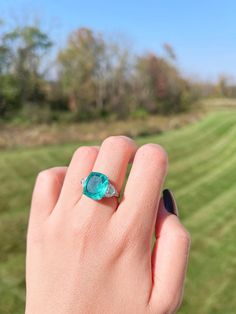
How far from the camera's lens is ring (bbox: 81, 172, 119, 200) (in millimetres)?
659

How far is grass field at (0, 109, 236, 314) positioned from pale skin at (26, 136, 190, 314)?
1.88m

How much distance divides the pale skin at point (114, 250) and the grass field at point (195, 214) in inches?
74.1

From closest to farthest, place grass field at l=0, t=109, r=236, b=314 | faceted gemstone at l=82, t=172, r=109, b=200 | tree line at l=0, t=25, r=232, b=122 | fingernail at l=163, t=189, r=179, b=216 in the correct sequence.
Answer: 1. faceted gemstone at l=82, t=172, r=109, b=200
2. fingernail at l=163, t=189, r=179, b=216
3. grass field at l=0, t=109, r=236, b=314
4. tree line at l=0, t=25, r=232, b=122

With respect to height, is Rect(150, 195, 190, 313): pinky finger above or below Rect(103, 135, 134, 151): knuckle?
below

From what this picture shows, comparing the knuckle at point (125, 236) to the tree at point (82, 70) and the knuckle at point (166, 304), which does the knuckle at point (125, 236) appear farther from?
the tree at point (82, 70)

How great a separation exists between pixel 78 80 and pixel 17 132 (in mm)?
5498

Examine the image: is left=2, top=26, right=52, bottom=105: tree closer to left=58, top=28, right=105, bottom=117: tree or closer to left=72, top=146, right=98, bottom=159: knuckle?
left=58, top=28, right=105, bottom=117: tree

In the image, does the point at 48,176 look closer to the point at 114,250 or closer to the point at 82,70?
the point at 114,250

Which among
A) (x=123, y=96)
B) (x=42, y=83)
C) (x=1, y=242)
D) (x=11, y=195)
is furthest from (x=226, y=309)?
(x=123, y=96)

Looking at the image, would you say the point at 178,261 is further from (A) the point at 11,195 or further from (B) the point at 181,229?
(A) the point at 11,195

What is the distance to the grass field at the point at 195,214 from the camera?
2566 mm

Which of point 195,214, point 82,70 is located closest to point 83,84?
point 82,70

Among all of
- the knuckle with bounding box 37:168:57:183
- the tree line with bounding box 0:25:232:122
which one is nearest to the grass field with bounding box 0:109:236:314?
the knuckle with bounding box 37:168:57:183

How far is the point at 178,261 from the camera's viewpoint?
69cm
